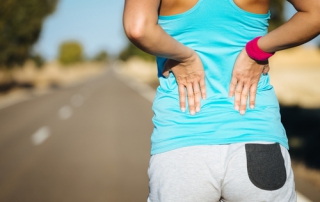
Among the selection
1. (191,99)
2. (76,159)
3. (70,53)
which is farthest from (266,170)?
(70,53)

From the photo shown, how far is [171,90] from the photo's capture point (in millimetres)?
1523

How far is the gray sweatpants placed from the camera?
4.41 feet

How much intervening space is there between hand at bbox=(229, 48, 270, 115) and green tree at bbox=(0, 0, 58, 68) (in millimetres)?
23454

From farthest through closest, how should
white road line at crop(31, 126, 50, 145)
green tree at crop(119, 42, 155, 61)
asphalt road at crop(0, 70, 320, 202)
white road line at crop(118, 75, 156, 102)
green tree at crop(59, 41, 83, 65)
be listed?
1. green tree at crop(59, 41, 83, 65)
2. green tree at crop(119, 42, 155, 61)
3. white road line at crop(118, 75, 156, 102)
4. white road line at crop(31, 126, 50, 145)
5. asphalt road at crop(0, 70, 320, 202)

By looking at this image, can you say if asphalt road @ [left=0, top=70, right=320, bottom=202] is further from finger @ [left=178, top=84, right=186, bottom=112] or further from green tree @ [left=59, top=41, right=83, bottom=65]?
green tree @ [left=59, top=41, right=83, bottom=65]

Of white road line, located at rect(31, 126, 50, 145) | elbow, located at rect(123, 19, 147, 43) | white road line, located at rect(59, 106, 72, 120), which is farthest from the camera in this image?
white road line, located at rect(59, 106, 72, 120)

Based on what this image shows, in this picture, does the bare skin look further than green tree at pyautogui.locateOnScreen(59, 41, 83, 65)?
No

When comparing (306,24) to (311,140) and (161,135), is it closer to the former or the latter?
(161,135)

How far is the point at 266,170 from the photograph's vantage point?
1340 mm

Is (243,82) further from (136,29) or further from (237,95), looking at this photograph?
(136,29)

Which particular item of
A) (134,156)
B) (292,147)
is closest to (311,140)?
(292,147)

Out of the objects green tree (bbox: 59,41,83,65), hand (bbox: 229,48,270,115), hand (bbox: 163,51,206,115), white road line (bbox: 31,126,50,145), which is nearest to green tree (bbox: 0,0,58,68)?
white road line (bbox: 31,126,50,145)

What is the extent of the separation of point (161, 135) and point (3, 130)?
10.2m

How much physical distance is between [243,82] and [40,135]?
29.5ft
